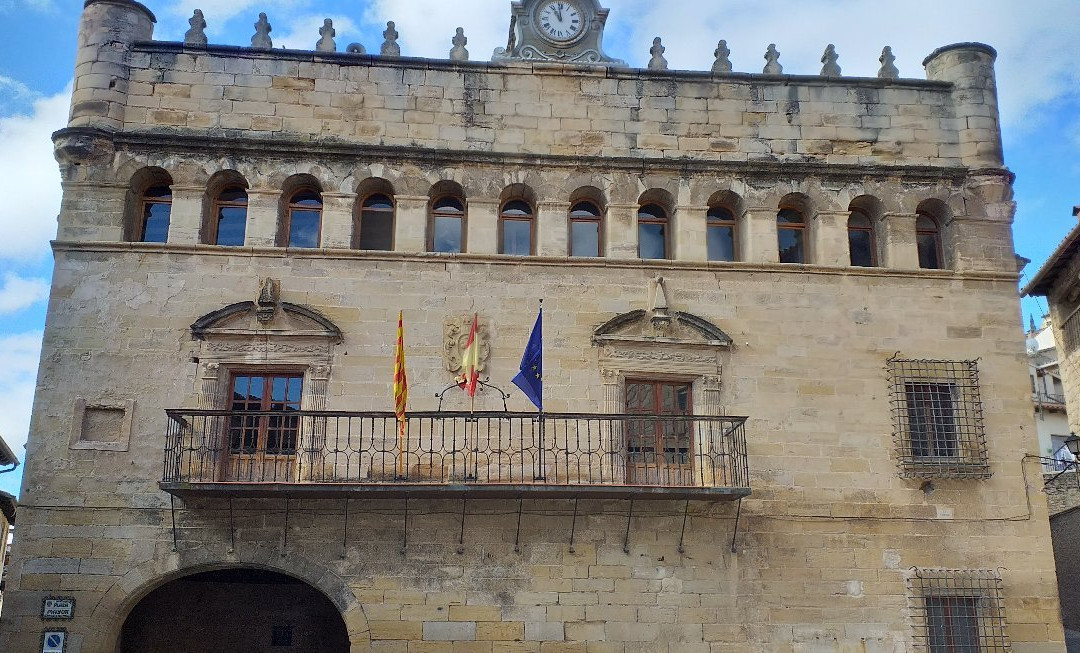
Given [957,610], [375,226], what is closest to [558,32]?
[375,226]

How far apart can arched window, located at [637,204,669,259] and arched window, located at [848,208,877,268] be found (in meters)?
A: 2.57

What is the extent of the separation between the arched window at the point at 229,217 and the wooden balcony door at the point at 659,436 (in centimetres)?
551

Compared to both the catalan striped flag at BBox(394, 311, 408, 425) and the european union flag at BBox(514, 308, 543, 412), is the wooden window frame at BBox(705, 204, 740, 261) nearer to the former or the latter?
the european union flag at BBox(514, 308, 543, 412)

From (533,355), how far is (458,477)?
177cm

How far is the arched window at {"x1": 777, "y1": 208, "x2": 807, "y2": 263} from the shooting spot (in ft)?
47.0

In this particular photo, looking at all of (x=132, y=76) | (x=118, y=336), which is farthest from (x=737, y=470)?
(x=132, y=76)

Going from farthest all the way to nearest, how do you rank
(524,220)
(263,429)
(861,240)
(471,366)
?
(861,240)
(524,220)
(263,429)
(471,366)

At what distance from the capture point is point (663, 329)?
1344 cm

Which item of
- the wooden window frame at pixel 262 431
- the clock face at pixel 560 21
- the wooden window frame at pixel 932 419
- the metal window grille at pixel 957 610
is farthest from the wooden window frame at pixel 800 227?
the wooden window frame at pixel 262 431

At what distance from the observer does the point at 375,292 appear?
13.3 m

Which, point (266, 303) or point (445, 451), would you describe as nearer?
point (445, 451)

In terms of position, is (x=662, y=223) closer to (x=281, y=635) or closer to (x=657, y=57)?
(x=657, y=57)

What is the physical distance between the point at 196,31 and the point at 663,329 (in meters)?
7.59

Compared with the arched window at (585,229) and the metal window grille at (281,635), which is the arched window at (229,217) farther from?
the metal window grille at (281,635)
